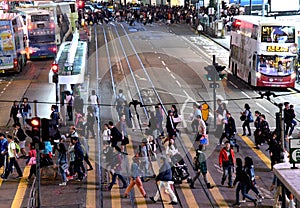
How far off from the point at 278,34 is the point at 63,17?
23510mm

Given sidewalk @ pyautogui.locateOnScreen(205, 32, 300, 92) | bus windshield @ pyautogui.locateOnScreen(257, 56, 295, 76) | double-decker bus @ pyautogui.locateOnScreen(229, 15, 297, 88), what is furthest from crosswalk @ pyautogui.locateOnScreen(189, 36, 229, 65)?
bus windshield @ pyautogui.locateOnScreen(257, 56, 295, 76)

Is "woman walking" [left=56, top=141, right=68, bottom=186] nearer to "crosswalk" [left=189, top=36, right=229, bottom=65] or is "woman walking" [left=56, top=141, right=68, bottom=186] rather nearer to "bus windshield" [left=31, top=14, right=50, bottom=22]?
"crosswalk" [left=189, top=36, right=229, bottom=65]

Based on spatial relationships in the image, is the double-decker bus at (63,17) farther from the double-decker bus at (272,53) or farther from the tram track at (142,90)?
the double-decker bus at (272,53)

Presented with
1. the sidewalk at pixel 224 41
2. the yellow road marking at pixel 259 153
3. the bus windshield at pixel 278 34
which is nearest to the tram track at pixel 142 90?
the yellow road marking at pixel 259 153

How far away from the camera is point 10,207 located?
1750 centimetres

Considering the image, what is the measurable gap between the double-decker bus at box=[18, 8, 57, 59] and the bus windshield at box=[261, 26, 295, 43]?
17230 mm

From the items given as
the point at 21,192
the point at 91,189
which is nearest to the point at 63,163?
the point at 91,189

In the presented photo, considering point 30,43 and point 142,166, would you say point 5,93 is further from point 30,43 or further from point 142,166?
point 142,166

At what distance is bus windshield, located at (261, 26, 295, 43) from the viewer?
1298 inches

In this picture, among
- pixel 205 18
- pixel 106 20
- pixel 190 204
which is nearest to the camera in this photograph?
pixel 190 204

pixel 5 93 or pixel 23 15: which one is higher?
A: pixel 23 15

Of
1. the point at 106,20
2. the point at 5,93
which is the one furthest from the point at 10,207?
the point at 106,20

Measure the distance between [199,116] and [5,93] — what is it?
547 inches

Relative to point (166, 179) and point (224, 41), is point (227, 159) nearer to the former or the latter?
point (166, 179)
